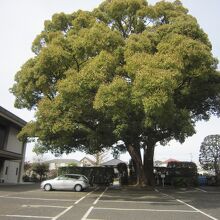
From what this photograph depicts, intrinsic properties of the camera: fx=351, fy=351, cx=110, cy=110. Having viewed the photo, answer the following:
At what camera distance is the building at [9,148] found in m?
33.3

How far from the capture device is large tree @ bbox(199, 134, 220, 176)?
4072cm

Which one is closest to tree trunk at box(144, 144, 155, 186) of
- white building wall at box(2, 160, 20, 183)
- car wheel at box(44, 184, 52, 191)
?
car wheel at box(44, 184, 52, 191)

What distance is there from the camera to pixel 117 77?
19.3 metres

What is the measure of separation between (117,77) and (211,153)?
1011 inches

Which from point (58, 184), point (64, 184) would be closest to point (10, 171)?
point (58, 184)

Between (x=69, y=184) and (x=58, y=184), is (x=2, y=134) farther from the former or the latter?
(x=69, y=184)

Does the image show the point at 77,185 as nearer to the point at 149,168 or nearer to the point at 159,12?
the point at 149,168

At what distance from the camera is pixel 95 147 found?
954 inches

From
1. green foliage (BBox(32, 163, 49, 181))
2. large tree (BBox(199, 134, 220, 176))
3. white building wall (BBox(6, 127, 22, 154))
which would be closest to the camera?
white building wall (BBox(6, 127, 22, 154))

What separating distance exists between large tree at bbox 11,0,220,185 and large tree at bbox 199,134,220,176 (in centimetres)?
1318

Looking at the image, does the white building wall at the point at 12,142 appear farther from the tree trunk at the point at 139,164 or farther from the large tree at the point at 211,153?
the large tree at the point at 211,153

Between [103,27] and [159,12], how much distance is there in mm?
6456

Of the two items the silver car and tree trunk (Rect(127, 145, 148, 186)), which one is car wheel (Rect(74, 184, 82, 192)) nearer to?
the silver car

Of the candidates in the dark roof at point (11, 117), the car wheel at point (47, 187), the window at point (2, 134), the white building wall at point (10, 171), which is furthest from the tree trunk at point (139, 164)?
the white building wall at point (10, 171)
